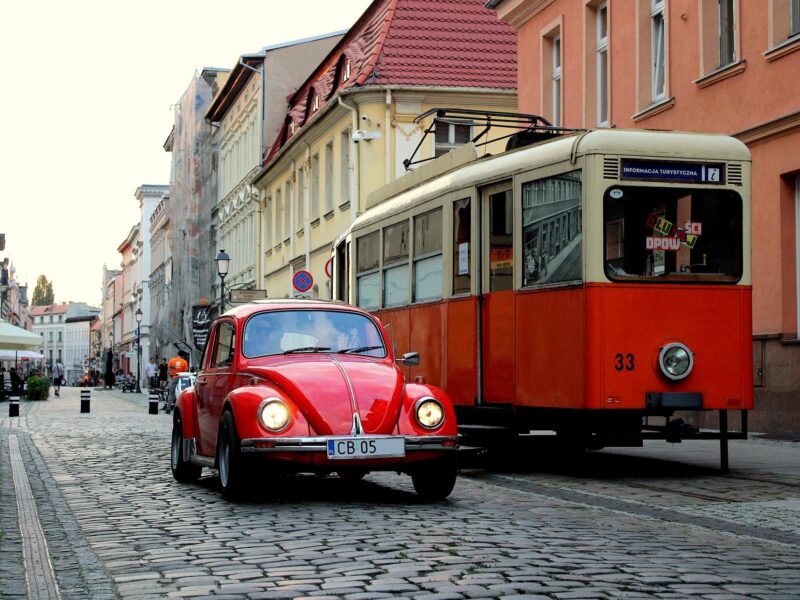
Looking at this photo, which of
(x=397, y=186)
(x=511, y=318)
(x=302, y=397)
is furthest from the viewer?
(x=397, y=186)

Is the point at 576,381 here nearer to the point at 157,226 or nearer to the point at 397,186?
the point at 397,186

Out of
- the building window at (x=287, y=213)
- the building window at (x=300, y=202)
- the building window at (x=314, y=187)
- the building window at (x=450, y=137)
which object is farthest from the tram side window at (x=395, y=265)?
the building window at (x=287, y=213)

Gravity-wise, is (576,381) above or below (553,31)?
below

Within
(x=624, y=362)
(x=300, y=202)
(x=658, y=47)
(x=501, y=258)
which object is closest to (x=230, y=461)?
(x=624, y=362)

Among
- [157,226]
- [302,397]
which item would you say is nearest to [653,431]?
[302,397]

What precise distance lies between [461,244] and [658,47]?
9.84 m

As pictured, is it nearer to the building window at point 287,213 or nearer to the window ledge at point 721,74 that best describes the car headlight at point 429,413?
the window ledge at point 721,74

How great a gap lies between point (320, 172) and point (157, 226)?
6229 centimetres

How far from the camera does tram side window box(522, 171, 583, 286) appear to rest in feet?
40.2

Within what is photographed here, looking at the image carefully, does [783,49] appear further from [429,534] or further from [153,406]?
[153,406]

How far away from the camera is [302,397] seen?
32.5ft

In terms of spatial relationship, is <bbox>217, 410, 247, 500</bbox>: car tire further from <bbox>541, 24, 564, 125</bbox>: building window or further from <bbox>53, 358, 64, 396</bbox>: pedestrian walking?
<bbox>53, 358, 64, 396</bbox>: pedestrian walking

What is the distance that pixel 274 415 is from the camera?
9.80m

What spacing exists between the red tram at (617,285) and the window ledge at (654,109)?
8.77 metres
